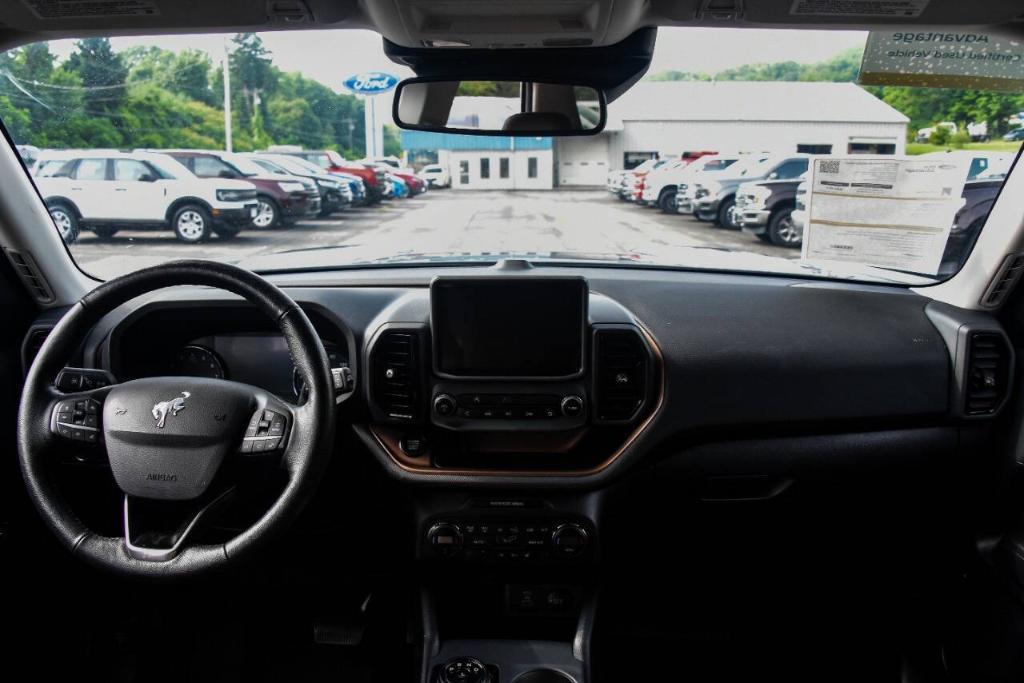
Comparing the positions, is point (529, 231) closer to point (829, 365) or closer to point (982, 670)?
point (829, 365)

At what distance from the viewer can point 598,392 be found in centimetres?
271

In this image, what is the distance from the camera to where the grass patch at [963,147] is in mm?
3014

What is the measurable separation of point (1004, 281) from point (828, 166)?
746 millimetres

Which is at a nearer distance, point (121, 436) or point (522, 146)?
point (121, 436)

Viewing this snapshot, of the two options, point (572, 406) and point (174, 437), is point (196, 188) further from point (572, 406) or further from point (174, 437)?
point (572, 406)

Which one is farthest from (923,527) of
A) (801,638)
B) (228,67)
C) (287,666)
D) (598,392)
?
(228,67)

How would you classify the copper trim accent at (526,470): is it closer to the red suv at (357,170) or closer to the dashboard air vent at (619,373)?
the dashboard air vent at (619,373)

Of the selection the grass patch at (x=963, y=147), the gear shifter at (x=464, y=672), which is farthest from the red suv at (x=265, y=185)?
the grass patch at (x=963, y=147)

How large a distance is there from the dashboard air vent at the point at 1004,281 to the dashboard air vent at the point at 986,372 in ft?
0.50

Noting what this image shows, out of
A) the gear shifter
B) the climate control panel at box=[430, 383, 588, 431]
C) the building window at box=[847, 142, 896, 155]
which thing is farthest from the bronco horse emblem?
the building window at box=[847, 142, 896, 155]

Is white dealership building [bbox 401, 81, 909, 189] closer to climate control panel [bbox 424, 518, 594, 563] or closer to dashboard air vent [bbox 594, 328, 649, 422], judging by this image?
dashboard air vent [bbox 594, 328, 649, 422]

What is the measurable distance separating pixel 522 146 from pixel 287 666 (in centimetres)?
209

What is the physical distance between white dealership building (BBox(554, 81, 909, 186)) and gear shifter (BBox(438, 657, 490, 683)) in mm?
1802

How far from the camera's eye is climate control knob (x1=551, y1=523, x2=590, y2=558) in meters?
2.81
